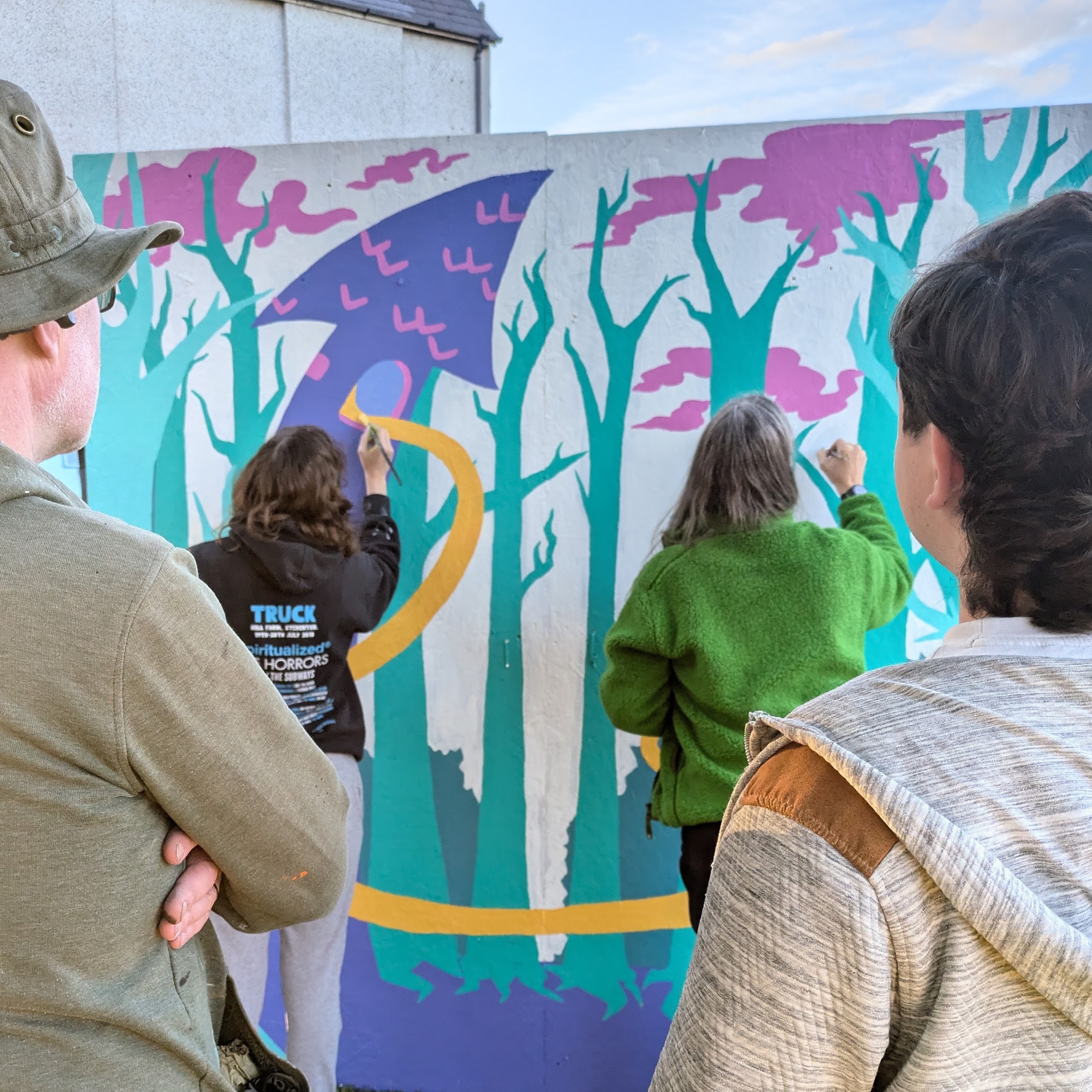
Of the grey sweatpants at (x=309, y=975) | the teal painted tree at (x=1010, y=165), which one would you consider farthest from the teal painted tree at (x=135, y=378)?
the teal painted tree at (x=1010, y=165)

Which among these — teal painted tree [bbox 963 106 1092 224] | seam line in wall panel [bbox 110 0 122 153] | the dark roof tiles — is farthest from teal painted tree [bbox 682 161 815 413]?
the dark roof tiles

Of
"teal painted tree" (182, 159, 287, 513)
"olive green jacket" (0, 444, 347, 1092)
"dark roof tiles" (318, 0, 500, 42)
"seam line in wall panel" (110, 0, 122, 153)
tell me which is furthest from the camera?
"dark roof tiles" (318, 0, 500, 42)

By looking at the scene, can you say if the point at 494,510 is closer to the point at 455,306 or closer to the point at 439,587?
the point at 439,587

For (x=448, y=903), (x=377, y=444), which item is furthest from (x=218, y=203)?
(x=448, y=903)

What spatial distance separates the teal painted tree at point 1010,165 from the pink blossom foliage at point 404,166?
1.33m

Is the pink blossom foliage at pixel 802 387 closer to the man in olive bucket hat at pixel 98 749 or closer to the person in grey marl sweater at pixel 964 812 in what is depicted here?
the person in grey marl sweater at pixel 964 812

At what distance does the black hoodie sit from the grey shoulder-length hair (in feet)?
2.64

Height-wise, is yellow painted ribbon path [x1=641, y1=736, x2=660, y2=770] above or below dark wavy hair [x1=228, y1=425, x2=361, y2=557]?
below

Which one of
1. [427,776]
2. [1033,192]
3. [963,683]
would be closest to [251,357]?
[427,776]

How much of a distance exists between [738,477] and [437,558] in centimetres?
95

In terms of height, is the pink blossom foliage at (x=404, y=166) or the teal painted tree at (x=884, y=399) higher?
the pink blossom foliage at (x=404, y=166)

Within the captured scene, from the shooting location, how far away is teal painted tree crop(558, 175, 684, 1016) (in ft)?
8.04

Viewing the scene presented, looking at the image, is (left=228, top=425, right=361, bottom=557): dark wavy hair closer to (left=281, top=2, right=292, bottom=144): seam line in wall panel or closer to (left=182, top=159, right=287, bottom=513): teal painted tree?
(left=182, top=159, right=287, bottom=513): teal painted tree

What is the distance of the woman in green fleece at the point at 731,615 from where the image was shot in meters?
1.93
